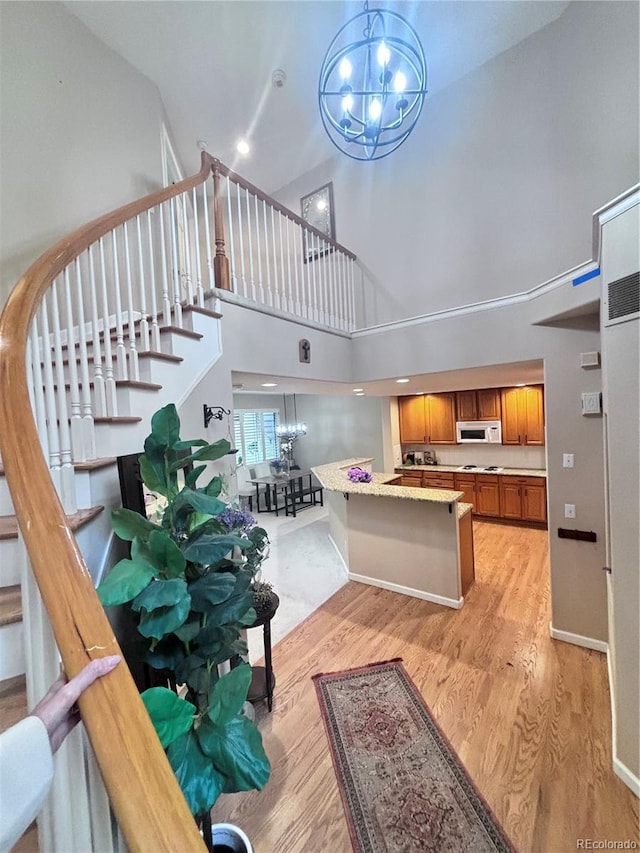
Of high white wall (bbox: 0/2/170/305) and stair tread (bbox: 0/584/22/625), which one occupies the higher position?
high white wall (bbox: 0/2/170/305)

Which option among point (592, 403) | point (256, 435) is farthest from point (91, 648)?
point (256, 435)

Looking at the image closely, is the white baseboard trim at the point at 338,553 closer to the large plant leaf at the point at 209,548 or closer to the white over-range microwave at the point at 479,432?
the white over-range microwave at the point at 479,432

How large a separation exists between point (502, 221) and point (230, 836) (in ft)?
15.0

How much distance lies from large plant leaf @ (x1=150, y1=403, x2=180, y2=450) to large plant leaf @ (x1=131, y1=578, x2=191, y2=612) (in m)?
0.45

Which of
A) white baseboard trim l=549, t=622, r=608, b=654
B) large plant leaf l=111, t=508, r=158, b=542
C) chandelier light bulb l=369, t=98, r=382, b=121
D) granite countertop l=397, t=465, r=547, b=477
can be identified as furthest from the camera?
granite countertop l=397, t=465, r=547, b=477

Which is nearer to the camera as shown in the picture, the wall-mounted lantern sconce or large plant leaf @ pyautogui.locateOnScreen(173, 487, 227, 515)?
large plant leaf @ pyautogui.locateOnScreen(173, 487, 227, 515)

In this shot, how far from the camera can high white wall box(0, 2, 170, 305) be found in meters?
2.40

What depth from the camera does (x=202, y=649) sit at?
1.13 m

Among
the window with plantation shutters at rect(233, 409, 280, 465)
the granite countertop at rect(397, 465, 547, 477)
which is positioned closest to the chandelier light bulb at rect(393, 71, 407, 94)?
the granite countertop at rect(397, 465, 547, 477)

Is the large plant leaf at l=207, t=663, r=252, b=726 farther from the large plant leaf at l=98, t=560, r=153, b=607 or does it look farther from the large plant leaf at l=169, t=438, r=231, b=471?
the large plant leaf at l=169, t=438, r=231, b=471

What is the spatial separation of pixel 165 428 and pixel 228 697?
2.72 ft

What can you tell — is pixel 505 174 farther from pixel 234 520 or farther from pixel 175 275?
pixel 234 520

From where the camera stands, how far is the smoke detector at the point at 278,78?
136 inches

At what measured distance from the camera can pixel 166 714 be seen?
833 mm
